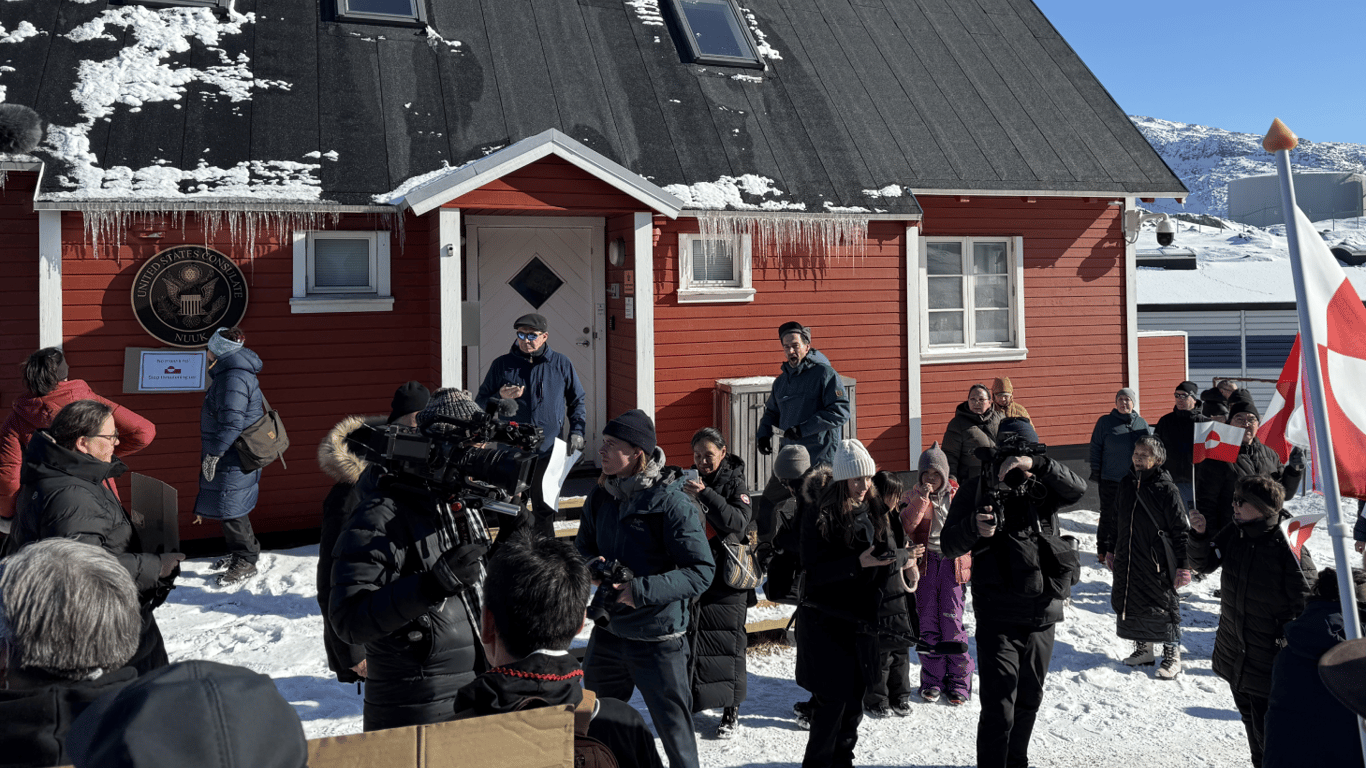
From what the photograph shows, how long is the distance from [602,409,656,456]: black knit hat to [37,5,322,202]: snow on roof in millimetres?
5088

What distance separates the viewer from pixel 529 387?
684 cm

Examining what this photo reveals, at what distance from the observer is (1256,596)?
172 inches

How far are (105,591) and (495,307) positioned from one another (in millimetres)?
7110

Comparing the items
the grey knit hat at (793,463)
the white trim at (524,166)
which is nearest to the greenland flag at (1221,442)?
the grey knit hat at (793,463)

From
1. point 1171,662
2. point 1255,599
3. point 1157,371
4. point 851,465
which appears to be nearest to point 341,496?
point 851,465

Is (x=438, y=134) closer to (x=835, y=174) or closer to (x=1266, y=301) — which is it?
(x=835, y=174)

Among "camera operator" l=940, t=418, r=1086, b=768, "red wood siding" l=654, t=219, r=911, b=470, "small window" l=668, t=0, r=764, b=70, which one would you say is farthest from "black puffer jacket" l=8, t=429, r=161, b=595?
"small window" l=668, t=0, r=764, b=70

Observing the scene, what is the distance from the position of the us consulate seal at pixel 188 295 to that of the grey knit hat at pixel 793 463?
4848mm

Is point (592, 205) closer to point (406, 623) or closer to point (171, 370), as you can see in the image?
point (171, 370)

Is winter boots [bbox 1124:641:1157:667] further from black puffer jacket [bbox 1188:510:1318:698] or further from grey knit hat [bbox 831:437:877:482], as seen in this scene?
grey knit hat [bbox 831:437:877:482]

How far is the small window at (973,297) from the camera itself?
10664mm

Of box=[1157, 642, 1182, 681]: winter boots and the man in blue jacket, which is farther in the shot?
the man in blue jacket

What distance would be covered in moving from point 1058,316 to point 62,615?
10.5m

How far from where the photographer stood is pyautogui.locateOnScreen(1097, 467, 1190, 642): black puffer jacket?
244 inches
